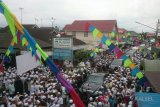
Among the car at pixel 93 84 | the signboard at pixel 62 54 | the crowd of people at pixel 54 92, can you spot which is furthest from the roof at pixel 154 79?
the signboard at pixel 62 54

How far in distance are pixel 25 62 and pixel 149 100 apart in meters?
4.23

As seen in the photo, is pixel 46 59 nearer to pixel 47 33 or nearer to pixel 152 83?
pixel 152 83

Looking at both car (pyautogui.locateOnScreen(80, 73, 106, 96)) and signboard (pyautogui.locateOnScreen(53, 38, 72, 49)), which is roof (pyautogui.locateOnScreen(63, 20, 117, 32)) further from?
car (pyautogui.locateOnScreen(80, 73, 106, 96))

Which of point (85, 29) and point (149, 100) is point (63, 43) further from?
point (85, 29)

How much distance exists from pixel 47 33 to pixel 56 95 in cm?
2358

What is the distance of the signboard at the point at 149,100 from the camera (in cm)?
935

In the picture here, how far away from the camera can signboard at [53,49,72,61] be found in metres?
23.5

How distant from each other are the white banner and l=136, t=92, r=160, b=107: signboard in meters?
3.73

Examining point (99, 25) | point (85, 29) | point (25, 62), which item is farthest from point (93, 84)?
point (99, 25)

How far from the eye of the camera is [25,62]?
8094 mm

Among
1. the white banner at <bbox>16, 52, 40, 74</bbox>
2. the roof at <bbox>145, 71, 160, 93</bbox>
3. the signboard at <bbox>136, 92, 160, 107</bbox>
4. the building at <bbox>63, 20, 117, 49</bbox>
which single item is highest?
the building at <bbox>63, 20, 117, 49</bbox>

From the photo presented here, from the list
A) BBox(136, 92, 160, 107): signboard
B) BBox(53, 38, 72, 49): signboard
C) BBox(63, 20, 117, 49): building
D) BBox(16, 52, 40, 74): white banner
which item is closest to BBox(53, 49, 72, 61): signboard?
BBox(53, 38, 72, 49): signboard

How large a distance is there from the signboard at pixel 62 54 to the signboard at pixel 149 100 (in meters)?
14.2

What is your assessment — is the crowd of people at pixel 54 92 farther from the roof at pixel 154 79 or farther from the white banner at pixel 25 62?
the white banner at pixel 25 62
